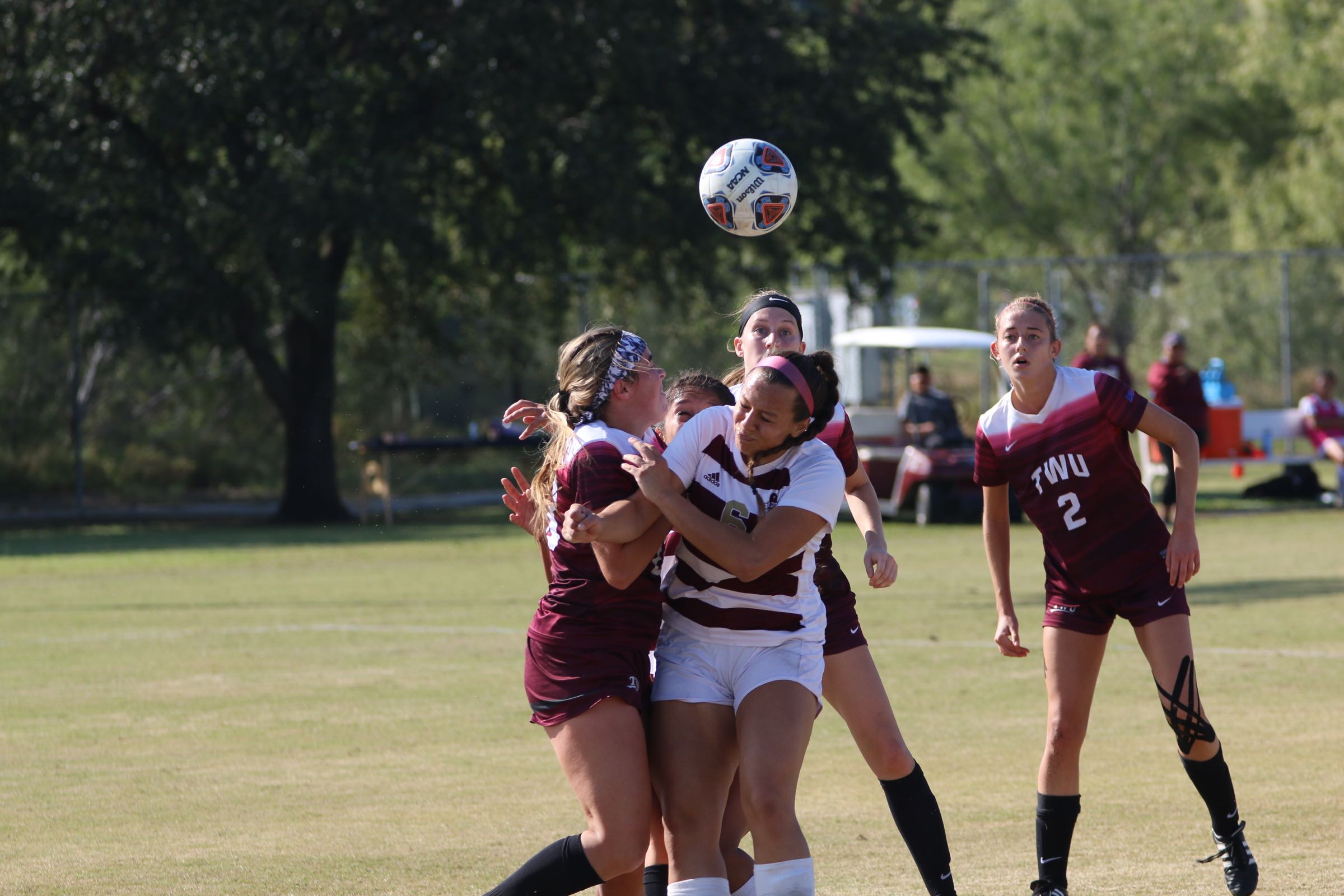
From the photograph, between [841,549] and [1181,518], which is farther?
[841,549]

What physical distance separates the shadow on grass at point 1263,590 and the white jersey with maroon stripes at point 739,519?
9186 millimetres

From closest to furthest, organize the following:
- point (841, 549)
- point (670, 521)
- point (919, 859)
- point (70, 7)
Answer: point (670, 521) → point (919, 859) → point (841, 549) → point (70, 7)

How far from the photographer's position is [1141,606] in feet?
18.0

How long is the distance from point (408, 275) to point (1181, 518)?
779 inches

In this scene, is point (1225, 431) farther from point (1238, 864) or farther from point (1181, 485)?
point (1238, 864)

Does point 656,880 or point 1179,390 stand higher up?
point 1179,390

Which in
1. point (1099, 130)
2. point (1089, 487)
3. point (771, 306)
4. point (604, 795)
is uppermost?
point (1099, 130)

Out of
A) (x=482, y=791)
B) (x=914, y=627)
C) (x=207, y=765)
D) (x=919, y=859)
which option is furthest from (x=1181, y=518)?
(x=914, y=627)

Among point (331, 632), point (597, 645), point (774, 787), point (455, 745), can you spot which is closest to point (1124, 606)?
point (774, 787)

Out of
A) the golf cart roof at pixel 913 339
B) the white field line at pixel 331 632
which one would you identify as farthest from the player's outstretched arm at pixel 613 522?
the golf cart roof at pixel 913 339

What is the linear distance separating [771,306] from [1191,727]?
6.45 feet

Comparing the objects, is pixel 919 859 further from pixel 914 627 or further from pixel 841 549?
pixel 841 549

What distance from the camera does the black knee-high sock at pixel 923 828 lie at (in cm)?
516

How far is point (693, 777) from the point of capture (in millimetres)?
4363
